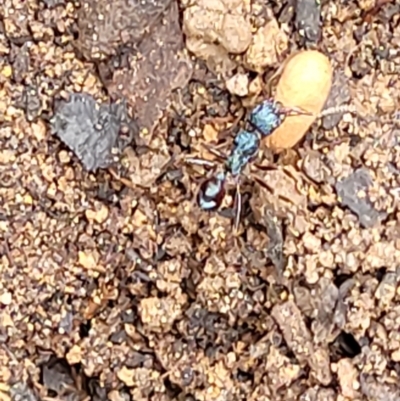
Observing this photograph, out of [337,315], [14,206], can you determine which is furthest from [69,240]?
[337,315]

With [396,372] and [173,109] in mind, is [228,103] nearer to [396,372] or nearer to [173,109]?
[173,109]

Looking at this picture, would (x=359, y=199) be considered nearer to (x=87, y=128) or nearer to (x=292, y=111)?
(x=292, y=111)

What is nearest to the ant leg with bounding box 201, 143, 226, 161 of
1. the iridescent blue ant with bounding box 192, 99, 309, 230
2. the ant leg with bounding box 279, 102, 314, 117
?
the iridescent blue ant with bounding box 192, 99, 309, 230

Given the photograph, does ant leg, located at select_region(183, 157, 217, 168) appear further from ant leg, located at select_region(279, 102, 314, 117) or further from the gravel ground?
ant leg, located at select_region(279, 102, 314, 117)

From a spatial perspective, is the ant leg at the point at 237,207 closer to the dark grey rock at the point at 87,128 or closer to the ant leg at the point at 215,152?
the ant leg at the point at 215,152

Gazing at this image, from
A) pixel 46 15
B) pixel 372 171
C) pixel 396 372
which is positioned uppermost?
pixel 46 15

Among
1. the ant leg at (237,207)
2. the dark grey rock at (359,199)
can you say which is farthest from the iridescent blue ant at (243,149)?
the dark grey rock at (359,199)
